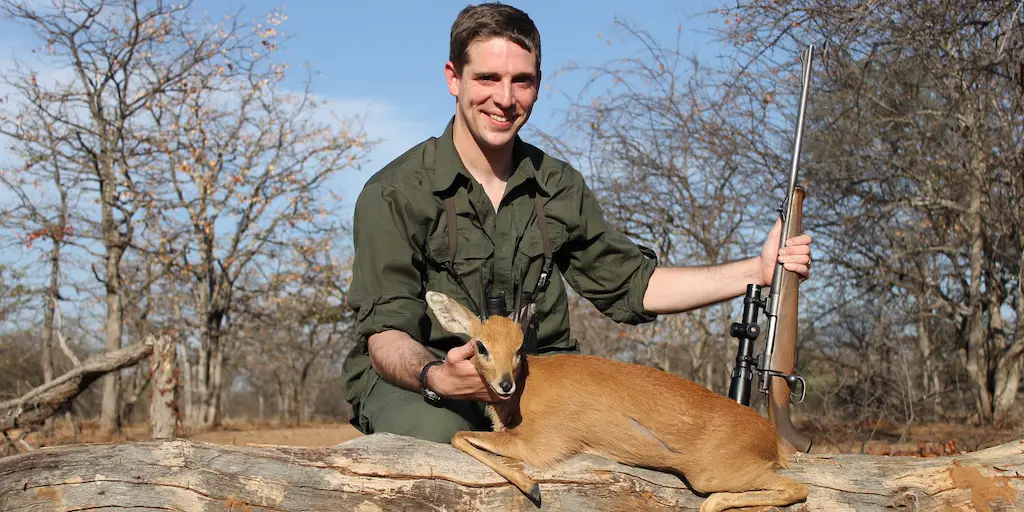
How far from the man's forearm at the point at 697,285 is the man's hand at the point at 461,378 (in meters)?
1.47

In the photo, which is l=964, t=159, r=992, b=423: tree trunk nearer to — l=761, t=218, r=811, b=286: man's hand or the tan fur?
l=761, t=218, r=811, b=286: man's hand

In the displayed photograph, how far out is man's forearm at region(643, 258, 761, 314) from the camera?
4434 millimetres

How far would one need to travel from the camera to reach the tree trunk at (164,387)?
1227 cm

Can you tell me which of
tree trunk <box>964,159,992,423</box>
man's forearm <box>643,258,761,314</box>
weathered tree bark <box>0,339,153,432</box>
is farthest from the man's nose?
tree trunk <box>964,159,992,423</box>

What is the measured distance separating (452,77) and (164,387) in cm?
955

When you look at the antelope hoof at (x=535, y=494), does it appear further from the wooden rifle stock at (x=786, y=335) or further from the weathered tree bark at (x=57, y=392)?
the weathered tree bark at (x=57, y=392)

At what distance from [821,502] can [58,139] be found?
62.2 ft

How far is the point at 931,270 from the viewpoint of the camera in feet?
44.6

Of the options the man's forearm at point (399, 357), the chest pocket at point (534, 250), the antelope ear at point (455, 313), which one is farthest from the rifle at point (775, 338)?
the man's forearm at point (399, 357)

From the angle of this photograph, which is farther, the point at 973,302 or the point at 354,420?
the point at 973,302

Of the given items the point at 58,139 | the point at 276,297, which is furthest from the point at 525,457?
the point at 276,297

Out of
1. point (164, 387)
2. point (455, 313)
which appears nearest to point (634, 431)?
point (455, 313)

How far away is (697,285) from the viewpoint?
4.49m

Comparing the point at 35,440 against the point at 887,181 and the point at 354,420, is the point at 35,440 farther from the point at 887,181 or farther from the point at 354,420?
the point at 887,181
